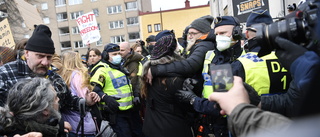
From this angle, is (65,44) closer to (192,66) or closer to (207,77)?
(192,66)

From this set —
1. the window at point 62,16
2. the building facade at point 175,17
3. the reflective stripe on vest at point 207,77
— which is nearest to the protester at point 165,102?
the reflective stripe on vest at point 207,77

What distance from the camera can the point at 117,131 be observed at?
4.41m

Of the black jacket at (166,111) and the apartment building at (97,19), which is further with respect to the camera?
the apartment building at (97,19)

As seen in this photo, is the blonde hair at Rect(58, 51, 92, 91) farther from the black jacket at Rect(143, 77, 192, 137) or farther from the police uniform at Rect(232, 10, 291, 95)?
the police uniform at Rect(232, 10, 291, 95)

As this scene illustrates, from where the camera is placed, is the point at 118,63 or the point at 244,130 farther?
the point at 118,63

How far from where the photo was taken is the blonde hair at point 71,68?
3986 millimetres

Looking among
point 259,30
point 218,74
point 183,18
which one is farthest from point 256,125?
point 183,18

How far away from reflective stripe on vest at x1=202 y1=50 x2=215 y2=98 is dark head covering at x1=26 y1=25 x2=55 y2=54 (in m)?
1.73

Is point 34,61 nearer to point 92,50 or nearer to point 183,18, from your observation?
point 92,50

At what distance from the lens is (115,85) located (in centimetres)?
457

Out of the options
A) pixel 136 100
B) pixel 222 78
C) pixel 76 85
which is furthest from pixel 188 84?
pixel 136 100

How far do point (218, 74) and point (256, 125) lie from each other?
1.37ft

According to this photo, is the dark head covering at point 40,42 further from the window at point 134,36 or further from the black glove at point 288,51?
the window at point 134,36

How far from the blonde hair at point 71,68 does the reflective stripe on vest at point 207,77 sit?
75.3 inches
